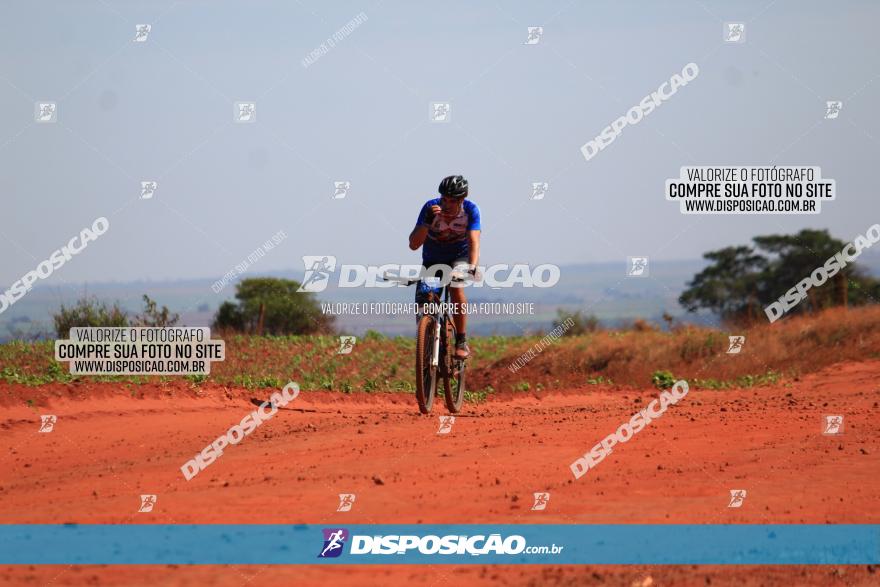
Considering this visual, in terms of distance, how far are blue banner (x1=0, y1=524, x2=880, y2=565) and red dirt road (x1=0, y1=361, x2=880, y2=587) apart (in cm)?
17

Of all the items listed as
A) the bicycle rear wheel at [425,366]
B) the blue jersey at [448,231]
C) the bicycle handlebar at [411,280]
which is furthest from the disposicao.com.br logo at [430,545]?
the blue jersey at [448,231]

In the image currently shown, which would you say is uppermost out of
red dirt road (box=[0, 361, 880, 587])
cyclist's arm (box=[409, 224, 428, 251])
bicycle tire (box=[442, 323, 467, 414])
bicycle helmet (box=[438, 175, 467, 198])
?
bicycle helmet (box=[438, 175, 467, 198])

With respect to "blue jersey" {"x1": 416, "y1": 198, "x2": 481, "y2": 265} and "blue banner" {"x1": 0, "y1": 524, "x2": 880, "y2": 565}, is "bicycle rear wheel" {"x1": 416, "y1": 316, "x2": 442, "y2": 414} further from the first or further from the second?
"blue banner" {"x1": 0, "y1": 524, "x2": 880, "y2": 565}

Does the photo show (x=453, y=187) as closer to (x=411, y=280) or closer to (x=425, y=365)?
(x=411, y=280)

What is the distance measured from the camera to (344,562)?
7535 mm

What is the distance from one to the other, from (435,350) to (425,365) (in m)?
0.24

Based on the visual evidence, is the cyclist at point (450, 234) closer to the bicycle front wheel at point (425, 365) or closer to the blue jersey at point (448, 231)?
the blue jersey at point (448, 231)

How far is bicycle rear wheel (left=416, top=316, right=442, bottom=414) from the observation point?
12758 mm

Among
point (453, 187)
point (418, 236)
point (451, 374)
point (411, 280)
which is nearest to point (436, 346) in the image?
point (451, 374)

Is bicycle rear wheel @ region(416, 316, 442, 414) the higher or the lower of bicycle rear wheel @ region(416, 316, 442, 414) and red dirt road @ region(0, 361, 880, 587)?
the higher

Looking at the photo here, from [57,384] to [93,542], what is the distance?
26.2ft

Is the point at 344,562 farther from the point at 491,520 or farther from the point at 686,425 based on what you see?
the point at 686,425

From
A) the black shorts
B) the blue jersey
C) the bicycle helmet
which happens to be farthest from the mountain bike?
the bicycle helmet

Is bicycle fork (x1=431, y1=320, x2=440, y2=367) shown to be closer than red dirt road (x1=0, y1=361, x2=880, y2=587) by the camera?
No
